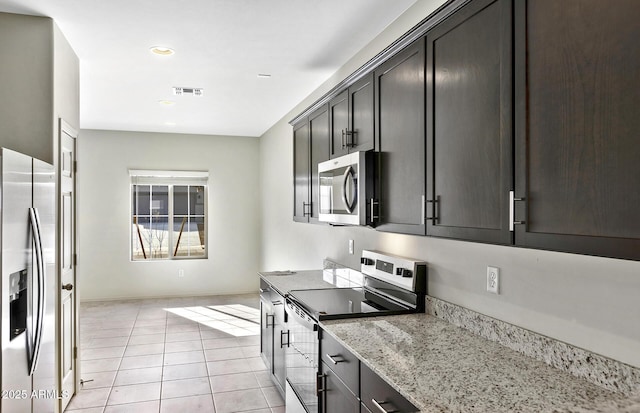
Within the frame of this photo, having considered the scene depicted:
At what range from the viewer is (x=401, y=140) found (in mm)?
2330

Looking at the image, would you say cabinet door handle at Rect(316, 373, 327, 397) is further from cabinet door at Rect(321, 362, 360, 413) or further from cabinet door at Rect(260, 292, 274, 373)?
cabinet door at Rect(260, 292, 274, 373)

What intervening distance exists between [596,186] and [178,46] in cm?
305

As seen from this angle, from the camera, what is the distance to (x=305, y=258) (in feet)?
16.7

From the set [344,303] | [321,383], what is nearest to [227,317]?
[344,303]

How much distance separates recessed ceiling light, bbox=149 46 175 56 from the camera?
11.3ft

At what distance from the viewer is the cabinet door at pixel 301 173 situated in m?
3.93

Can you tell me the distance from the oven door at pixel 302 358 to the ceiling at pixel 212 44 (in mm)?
1862

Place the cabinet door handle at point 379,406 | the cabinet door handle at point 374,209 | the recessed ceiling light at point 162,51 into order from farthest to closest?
the recessed ceiling light at point 162,51
the cabinet door handle at point 374,209
the cabinet door handle at point 379,406

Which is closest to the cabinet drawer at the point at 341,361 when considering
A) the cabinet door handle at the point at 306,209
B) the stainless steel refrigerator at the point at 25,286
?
the stainless steel refrigerator at the point at 25,286

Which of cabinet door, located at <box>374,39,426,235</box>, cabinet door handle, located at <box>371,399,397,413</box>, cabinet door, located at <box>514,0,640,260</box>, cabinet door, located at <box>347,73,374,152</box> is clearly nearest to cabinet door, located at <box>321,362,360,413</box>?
cabinet door handle, located at <box>371,399,397,413</box>

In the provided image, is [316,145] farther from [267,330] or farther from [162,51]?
[267,330]

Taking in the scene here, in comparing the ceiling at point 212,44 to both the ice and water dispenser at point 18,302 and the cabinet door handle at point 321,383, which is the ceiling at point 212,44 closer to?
the ice and water dispenser at point 18,302

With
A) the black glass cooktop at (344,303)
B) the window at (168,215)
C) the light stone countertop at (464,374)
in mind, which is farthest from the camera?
the window at (168,215)

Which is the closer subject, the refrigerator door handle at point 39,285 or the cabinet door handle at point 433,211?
the cabinet door handle at point 433,211
